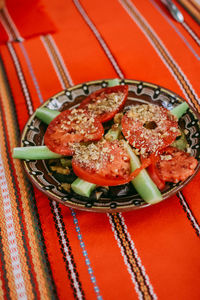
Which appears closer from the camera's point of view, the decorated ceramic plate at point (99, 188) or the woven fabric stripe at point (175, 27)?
the decorated ceramic plate at point (99, 188)

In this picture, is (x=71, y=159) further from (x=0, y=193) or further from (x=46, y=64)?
(x=46, y=64)

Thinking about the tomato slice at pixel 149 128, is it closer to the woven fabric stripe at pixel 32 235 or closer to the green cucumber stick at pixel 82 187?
the green cucumber stick at pixel 82 187

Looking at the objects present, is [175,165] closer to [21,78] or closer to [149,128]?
[149,128]

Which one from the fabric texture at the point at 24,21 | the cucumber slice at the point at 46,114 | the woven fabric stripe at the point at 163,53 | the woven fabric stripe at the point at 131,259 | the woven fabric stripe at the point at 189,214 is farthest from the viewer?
the fabric texture at the point at 24,21

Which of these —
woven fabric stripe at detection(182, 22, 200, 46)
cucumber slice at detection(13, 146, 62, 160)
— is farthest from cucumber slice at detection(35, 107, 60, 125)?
woven fabric stripe at detection(182, 22, 200, 46)

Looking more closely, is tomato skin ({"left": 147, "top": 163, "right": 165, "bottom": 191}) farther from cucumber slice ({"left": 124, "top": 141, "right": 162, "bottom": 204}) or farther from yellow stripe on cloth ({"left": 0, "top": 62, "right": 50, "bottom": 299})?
yellow stripe on cloth ({"left": 0, "top": 62, "right": 50, "bottom": 299})

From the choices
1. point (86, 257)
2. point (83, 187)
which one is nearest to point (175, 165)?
point (83, 187)

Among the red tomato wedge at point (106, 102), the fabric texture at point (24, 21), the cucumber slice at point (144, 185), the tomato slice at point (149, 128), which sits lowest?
the cucumber slice at point (144, 185)

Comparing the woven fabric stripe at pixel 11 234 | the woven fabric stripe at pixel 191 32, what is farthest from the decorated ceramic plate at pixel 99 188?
the woven fabric stripe at pixel 191 32
